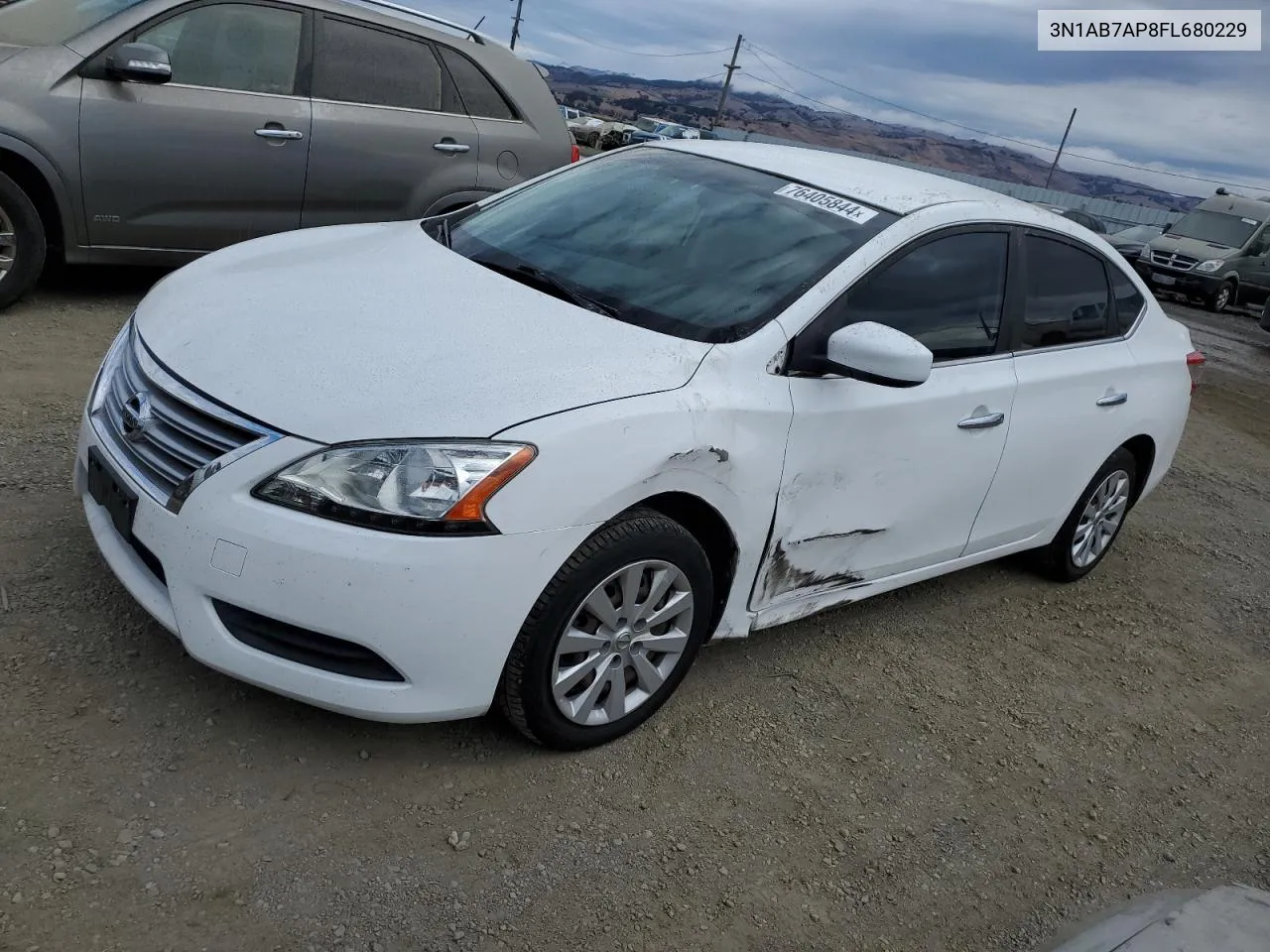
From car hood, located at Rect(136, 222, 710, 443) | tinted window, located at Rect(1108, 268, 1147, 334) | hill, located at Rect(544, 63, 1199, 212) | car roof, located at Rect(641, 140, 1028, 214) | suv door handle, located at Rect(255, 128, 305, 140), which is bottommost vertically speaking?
hill, located at Rect(544, 63, 1199, 212)

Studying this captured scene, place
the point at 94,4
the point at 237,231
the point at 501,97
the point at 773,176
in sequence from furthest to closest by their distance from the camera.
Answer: the point at 501,97 → the point at 237,231 → the point at 94,4 → the point at 773,176

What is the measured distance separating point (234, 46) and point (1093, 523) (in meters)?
5.06

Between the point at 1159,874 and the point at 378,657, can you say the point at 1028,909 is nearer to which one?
the point at 1159,874

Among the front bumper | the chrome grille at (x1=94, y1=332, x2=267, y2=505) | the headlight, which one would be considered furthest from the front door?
the chrome grille at (x1=94, y1=332, x2=267, y2=505)

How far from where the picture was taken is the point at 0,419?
173 inches

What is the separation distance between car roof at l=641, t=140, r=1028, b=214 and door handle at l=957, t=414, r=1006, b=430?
0.74 metres

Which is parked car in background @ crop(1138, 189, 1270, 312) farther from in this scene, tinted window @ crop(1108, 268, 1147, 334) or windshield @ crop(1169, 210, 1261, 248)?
tinted window @ crop(1108, 268, 1147, 334)

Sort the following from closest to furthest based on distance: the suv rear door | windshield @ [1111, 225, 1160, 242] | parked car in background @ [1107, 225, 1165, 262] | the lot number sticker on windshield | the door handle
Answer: the lot number sticker on windshield < the door handle < the suv rear door < parked car in background @ [1107, 225, 1165, 262] < windshield @ [1111, 225, 1160, 242]

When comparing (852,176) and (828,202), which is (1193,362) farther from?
(828,202)

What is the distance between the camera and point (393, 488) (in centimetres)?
255

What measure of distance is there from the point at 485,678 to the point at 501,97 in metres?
5.16

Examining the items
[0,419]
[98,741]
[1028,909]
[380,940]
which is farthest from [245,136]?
[1028,909]

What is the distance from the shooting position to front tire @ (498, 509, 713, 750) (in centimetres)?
278

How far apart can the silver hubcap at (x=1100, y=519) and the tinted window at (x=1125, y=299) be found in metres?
0.67
